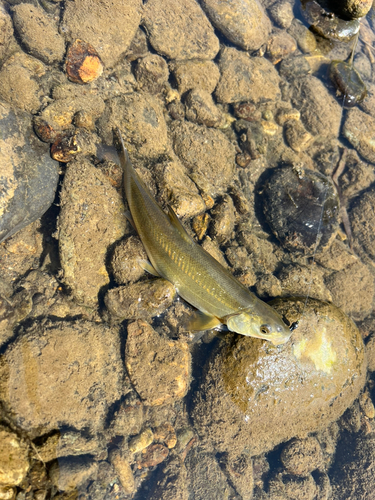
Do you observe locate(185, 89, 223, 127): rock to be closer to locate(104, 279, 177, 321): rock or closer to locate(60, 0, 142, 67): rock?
locate(60, 0, 142, 67): rock

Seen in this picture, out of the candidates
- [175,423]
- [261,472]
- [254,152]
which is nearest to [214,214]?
[254,152]

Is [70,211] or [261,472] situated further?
[261,472]

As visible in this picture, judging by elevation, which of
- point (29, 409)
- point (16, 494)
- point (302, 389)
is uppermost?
point (302, 389)

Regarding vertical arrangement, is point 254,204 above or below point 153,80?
below

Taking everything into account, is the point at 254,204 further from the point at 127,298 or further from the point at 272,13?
the point at 272,13

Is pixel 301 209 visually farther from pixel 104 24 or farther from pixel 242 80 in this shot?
pixel 104 24

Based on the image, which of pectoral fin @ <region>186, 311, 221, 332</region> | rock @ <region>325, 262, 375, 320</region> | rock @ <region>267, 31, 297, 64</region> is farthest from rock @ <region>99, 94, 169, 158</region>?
rock @ <region>325, 262, 375, 320</region>
